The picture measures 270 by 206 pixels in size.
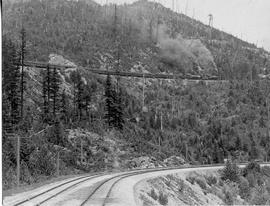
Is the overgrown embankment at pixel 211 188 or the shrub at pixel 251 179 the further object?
the shrub at pixel 251 179

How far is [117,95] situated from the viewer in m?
70.8

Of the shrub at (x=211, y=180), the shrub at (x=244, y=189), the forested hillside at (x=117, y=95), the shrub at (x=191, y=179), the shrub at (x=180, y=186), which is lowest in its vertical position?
the shrub at (x=244, y=189)

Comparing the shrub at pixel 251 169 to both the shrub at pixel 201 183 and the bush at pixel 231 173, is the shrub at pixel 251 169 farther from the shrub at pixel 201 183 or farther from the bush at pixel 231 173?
the shrub at pixel 201 183

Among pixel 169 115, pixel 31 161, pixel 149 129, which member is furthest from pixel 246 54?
pixel 31 161

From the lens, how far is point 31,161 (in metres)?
41.0

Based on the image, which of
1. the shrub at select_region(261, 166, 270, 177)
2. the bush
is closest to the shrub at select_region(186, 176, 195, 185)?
the bush

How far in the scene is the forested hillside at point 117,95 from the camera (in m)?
55.8

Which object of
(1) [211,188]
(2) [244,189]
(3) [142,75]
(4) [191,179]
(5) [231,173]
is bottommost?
(2) [244,189]

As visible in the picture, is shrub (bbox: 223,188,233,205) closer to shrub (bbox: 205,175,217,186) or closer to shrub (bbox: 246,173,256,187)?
shrub (bbox: 205,175,217,186)

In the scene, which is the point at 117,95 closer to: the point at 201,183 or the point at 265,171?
the point at 265,171

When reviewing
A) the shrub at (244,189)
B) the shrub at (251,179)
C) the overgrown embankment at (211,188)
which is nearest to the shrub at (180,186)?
the overgrown embankment at (211,188)

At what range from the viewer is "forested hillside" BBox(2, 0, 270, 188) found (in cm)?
5581

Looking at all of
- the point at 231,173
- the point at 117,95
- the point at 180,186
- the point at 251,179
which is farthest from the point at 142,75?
the point at 180,186

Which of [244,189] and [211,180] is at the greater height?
[211,180]
